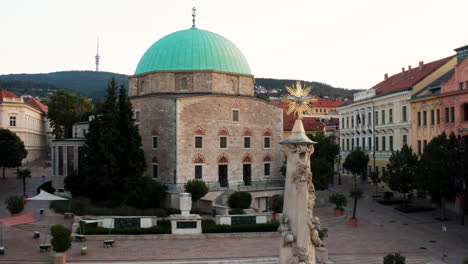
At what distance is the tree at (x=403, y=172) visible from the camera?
1213 inches

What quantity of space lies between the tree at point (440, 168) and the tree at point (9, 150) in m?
37.3

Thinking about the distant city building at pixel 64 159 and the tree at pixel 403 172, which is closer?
the tree at pixel 403 172

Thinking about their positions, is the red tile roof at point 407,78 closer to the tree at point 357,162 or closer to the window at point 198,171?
the tree at point 357,162

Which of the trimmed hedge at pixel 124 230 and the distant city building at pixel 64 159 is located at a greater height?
the distant city building at pixel 64 159

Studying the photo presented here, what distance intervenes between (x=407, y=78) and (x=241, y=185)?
1820 cm

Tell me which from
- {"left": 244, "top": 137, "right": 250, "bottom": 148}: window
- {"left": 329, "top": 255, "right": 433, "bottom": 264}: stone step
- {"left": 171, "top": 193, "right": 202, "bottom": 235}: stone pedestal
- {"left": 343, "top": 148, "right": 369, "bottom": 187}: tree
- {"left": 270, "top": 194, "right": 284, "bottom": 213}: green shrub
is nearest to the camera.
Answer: {"left": 329, "top": 255, "right": 433, "bottom": 264}: stone step

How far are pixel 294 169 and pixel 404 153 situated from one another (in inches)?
879

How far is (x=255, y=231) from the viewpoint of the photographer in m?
24.6

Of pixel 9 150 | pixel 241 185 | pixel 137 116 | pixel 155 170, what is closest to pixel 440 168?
pixel 241 185

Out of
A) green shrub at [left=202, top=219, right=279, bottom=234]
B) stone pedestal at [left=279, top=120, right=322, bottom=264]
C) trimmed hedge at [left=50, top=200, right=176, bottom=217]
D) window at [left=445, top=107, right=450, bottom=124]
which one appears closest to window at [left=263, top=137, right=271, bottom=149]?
trimmed hedge at [left=50, top=200, right=176, bottom=217]

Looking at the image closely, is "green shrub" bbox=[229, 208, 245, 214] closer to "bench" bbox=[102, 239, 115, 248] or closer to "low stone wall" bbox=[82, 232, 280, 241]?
"low stone wall" bbox=[82, 232, 280, 241]

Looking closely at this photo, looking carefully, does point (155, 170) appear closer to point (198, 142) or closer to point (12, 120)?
point (198, 142)

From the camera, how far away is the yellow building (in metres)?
38.0

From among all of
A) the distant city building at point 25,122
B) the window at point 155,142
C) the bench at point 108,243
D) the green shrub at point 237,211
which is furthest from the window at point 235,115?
the distant city building at point 25,122
